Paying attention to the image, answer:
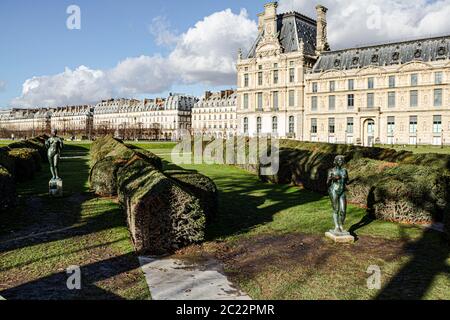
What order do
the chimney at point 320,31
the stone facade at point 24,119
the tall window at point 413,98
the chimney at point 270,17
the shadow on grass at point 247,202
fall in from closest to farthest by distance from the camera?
the shadow on grass at point 247,202
the tall window at point 413,98
the chimney at point 270,17
the chimney at point 320,31
the stone facade at point 24,119

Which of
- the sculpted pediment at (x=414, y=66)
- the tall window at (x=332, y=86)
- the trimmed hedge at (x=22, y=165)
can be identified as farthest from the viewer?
the tall window at (x=332, y=86)

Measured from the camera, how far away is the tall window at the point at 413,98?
52781 mm

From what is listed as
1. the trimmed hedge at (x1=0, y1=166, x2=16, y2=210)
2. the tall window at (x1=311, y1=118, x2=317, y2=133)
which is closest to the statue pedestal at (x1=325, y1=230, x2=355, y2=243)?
the trimmed hedge at (x1=0, y1=166, x2=16, y2=210)

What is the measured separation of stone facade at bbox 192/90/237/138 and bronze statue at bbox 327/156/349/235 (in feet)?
342

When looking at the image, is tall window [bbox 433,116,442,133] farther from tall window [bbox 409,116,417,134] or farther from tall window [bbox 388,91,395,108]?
tall window [bbox 388,91,395,108]

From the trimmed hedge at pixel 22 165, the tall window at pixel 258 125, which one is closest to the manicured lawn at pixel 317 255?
the trimmed hedge at pixel 22 165

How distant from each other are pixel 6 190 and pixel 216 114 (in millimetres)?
108401

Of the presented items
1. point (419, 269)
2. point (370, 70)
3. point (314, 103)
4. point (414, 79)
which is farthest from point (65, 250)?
point (314, 103)

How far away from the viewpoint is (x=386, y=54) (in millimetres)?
54906

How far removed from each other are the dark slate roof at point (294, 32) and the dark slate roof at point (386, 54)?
414 cm

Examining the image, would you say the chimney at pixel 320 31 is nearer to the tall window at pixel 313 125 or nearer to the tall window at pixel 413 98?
the tall window at pixel 313 125

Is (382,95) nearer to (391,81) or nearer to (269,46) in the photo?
(391,81)

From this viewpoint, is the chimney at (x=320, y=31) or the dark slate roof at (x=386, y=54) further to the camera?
the chimney at (x=320, y=31)
